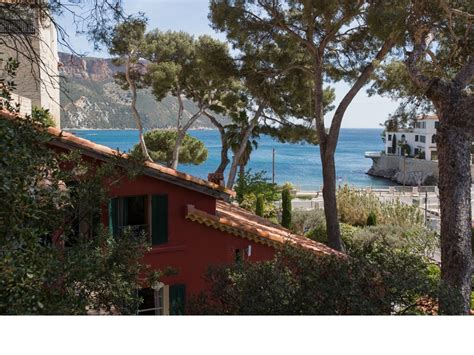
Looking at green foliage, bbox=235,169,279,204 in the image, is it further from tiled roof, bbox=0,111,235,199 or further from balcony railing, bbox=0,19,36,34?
balcony railing, bbox=0,19,36,34

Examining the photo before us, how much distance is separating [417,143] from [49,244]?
4577cm

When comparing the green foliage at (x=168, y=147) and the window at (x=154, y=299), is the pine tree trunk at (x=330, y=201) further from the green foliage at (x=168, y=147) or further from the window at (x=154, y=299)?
the green foliage at (x=168, y=147)

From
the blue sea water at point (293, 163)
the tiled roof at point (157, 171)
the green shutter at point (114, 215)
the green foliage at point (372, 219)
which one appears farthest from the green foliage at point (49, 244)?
the blue sea water at point (293, 163)

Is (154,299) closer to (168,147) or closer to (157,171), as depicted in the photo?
(157,171)

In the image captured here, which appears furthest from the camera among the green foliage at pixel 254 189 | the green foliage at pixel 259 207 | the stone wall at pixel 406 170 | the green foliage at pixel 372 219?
the stone wall at pixel 406 170

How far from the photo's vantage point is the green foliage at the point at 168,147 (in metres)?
22.1

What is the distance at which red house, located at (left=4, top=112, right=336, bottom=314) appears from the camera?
20.9 ft

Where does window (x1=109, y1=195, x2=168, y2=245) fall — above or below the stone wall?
above

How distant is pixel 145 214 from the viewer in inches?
260

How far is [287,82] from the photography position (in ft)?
39.6

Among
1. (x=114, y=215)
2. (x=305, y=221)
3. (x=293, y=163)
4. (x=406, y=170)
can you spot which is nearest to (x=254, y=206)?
(x=305, y=221)

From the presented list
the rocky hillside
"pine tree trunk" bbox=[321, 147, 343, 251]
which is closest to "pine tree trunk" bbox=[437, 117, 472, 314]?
"pine tree trunk" bbox=[321, 147, 343, 251]
